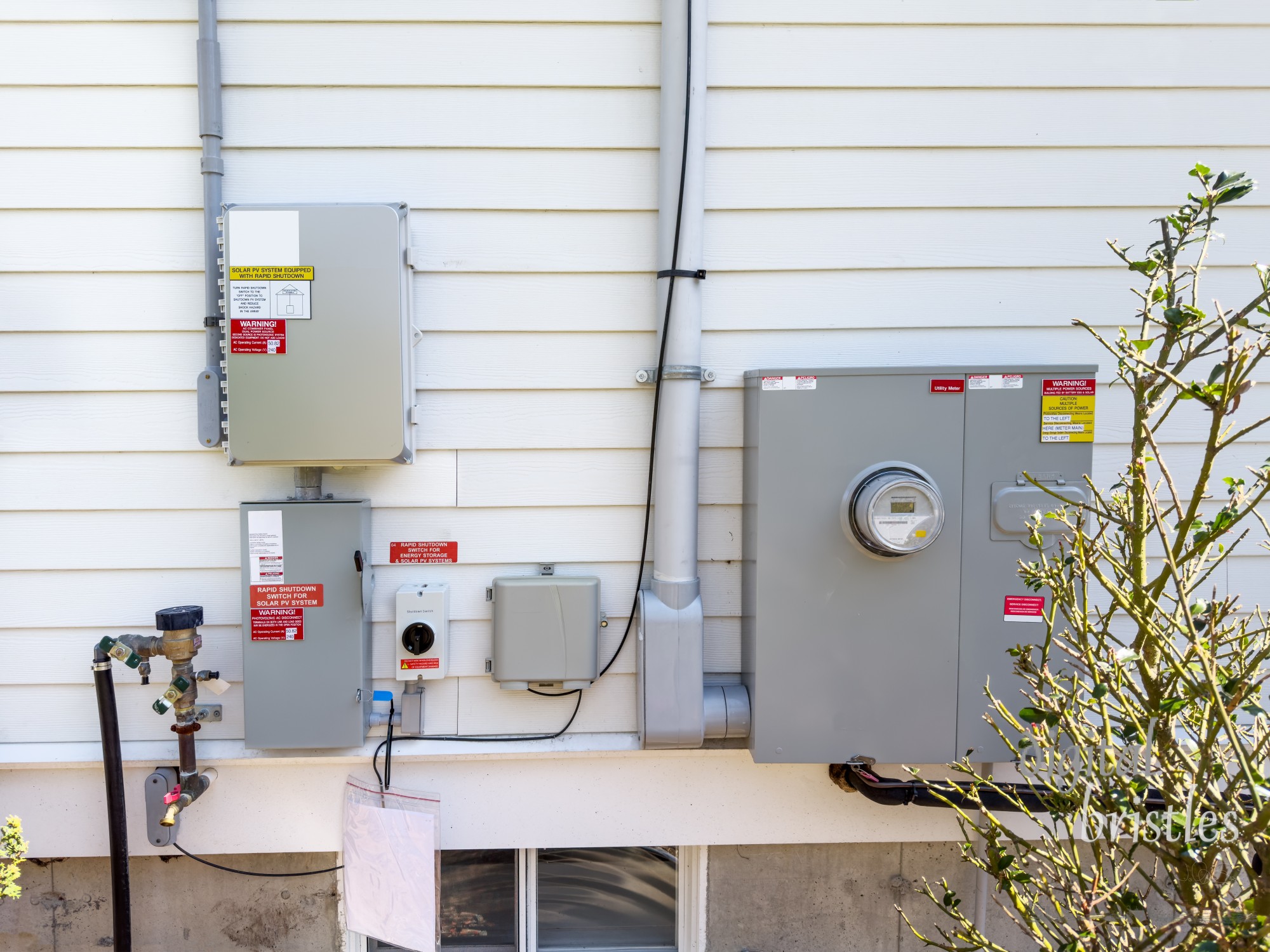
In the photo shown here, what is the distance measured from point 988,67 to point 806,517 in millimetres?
1300

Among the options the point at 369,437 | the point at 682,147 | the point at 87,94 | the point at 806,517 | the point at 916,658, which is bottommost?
the point at 916,658

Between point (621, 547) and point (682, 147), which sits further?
point (621, 547)

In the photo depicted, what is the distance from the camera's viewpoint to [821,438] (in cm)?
167

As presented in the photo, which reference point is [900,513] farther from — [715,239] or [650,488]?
[715,239]

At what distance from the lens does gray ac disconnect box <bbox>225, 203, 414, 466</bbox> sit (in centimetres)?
166

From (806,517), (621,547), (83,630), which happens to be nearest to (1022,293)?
(806,517)

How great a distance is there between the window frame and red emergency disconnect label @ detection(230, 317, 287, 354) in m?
1.52

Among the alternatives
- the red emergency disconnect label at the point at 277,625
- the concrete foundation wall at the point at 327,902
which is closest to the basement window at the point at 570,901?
the concrete foundation wall at the point at 327,902

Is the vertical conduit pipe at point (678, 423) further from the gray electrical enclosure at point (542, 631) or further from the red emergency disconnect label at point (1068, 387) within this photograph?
the red emergency disconnect label at point (1068, 387)

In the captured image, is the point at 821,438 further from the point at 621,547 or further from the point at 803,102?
the point at 803,102

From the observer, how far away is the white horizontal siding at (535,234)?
179 centimetres

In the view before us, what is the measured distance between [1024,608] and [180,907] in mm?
2383

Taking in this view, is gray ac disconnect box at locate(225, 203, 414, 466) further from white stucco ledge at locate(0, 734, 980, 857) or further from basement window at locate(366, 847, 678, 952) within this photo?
basement window at locate(366, 847, 678, 952)

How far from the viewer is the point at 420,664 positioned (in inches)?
71.3
